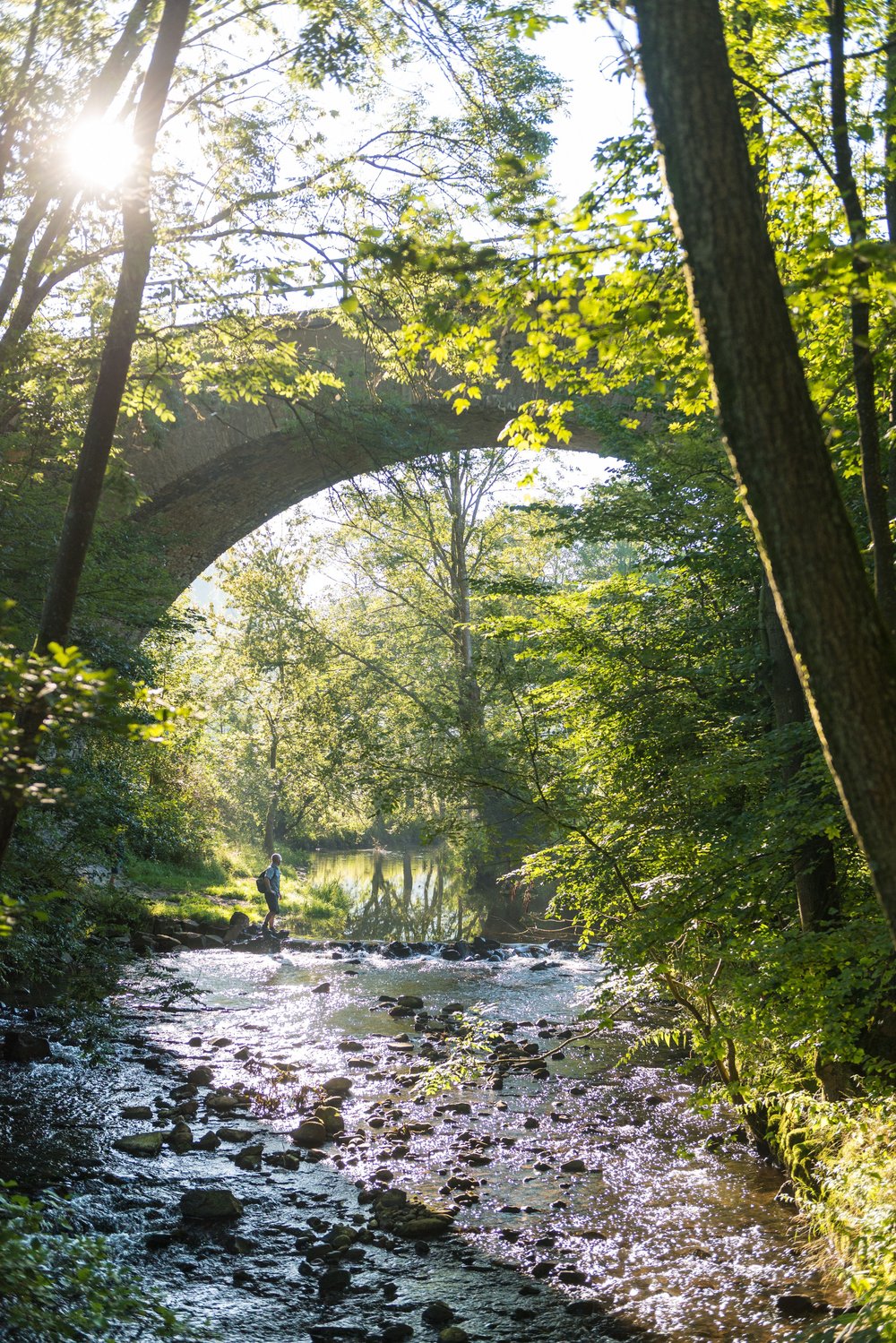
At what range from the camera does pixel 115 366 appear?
5359 mm

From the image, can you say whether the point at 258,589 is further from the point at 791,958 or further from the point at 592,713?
the point at 791,958

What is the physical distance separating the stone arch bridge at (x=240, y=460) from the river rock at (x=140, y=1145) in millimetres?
6236

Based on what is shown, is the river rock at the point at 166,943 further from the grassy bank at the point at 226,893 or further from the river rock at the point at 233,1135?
the river rock at the point at 233,1135

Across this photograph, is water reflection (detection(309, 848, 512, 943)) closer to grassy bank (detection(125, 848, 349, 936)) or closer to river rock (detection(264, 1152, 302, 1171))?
grassy bank (detection(125, 848, 349, 936))

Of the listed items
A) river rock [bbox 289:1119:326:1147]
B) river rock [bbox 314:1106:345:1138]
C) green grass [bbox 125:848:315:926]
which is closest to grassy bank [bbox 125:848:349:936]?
green grass [bbox 125:848:315:926]

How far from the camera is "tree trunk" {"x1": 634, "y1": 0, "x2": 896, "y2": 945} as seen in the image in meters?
2.21

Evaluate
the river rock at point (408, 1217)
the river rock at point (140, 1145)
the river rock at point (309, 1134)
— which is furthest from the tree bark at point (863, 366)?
the river rock at point (140, 1145)

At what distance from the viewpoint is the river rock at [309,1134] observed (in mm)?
7598

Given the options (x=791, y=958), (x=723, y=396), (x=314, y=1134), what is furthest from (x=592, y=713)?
(x=723, y=396)

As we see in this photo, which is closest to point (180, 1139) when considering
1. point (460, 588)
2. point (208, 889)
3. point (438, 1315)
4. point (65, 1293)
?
point (438, 1315)

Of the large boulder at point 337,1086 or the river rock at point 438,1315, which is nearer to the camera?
the river rock at point 438,1315

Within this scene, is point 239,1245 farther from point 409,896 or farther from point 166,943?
point 409,896

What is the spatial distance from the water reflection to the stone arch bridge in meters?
8.71

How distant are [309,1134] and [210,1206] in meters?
1.57
